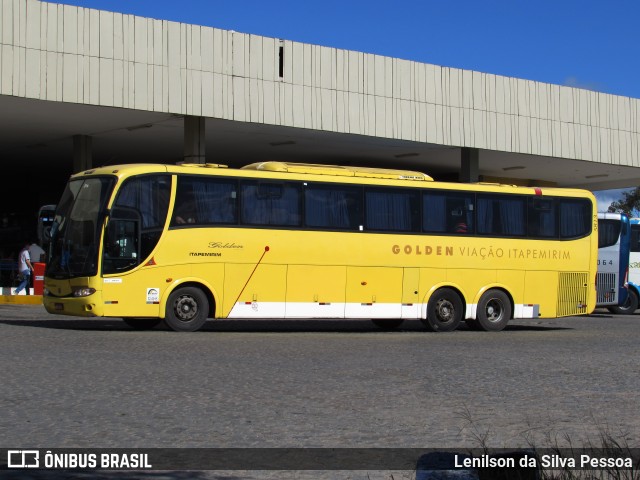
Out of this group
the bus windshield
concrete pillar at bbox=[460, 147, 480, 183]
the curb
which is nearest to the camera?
the bus windshield

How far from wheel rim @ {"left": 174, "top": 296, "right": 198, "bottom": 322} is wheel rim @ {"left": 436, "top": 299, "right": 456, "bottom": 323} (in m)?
5.63

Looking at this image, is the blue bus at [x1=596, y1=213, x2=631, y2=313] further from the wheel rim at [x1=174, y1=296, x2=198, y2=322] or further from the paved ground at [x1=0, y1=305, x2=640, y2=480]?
the wheel rim at [x1=174, y1=296, x2=198, y2=322]

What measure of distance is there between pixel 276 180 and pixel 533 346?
20.7 ft

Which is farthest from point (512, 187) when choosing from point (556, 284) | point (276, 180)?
point (276, 180)

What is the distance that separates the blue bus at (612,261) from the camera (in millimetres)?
32781

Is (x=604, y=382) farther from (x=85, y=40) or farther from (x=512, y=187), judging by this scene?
(x=85, y=40)

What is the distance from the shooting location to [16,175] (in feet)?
173

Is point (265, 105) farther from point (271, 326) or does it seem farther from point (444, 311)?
point (444, 311)

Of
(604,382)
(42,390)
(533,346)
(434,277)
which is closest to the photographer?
(42,390)

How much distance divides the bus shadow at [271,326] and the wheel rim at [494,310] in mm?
359

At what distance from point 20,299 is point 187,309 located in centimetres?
1282

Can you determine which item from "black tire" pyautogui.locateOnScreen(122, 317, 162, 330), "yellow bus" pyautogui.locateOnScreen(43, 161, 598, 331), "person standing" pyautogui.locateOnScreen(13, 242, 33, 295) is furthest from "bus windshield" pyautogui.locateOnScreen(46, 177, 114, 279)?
"person standing" pyautogui.locateOnScreen(13, 242, 33, 295)

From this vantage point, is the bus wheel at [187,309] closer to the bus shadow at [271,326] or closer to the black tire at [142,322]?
the bus shadow at [271,326]

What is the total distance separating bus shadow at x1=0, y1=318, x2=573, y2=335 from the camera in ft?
71.7
